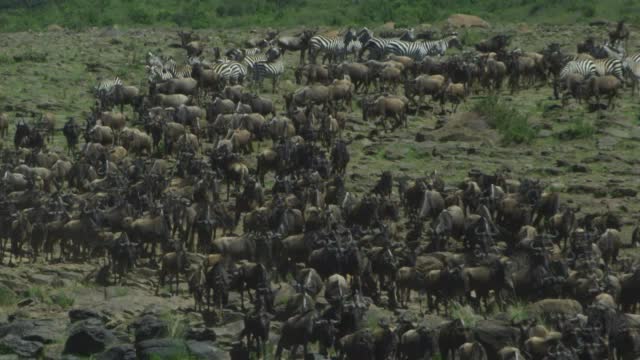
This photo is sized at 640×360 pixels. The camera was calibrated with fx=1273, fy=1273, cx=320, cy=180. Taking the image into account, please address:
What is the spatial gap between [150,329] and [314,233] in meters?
4.59

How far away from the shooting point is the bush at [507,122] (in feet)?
118

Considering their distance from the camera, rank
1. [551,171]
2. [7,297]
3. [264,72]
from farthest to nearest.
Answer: [264,72], [551,171], [7,297]

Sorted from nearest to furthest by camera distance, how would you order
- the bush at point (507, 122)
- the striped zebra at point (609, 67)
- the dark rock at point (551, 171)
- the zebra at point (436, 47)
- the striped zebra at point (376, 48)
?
the dark rock at point (551, 171), the bush at point (507, 122), the striped zebra at point (609, 67), the striped zebra at point (376, 48), the zebra at point (436, 47)

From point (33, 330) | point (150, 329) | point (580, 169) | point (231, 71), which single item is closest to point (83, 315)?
point (33, 330)

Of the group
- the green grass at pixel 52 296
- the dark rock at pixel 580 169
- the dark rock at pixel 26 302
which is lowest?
the dark rock at pixel 26 302

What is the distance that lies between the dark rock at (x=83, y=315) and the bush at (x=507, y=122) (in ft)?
53.5

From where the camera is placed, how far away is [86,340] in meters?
21.5

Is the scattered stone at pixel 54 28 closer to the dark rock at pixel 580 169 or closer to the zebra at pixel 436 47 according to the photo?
the zebra at pixel 436 47

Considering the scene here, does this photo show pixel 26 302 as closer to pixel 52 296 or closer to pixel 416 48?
pixel 52 296

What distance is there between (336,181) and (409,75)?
1488 centimetres

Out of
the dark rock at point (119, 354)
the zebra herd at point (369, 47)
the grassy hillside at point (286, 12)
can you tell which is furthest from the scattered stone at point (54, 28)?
the dark rock at point (119, 354)

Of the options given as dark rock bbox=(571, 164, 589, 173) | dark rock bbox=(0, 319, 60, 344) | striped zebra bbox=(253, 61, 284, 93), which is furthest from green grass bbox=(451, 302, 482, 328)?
striped zebra bbox=(253, 61, 284, 93)

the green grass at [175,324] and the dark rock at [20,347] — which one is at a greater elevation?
the green grass at [175,324]

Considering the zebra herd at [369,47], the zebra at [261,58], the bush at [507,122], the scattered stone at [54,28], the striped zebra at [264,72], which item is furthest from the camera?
the scattered stone at [54,28]
